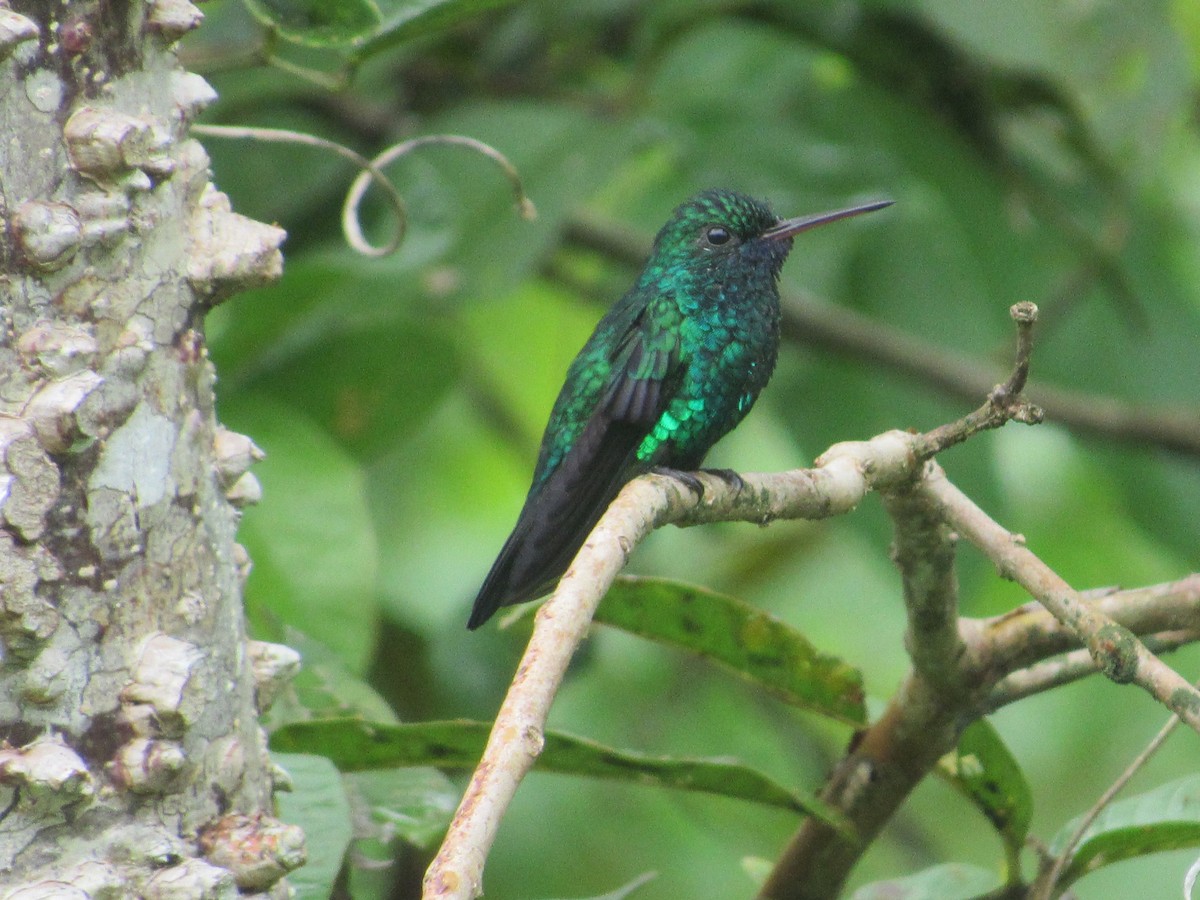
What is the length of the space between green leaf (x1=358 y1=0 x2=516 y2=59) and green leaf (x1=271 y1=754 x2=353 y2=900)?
3.23 feet

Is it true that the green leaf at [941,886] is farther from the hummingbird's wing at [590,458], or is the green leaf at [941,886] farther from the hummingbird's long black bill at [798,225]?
the hummingbird's long black bill at [798,225]

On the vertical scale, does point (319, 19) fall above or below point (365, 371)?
above

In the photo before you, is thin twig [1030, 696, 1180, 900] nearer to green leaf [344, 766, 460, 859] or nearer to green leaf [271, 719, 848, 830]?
green leaf [271, 719, 848, 830]

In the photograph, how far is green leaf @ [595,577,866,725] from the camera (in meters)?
1.92

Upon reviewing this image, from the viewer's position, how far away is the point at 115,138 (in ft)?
4.28

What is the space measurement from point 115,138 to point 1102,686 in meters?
3.93

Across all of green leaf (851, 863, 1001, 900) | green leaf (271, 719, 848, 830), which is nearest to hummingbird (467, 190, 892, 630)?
green leaf (271, 719, 848, 830)

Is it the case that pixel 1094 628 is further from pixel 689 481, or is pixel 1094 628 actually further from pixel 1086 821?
pixel 689 481

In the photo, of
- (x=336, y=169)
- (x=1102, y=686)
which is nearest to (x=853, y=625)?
(x=1102, y=686)

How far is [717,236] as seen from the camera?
3.01 meters

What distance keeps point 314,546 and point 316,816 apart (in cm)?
113

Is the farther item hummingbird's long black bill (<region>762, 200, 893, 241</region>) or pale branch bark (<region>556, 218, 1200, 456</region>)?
pale branch bark (<region>556, 218, 1200, 456</region>)

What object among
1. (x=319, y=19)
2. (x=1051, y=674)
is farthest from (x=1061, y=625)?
(x=319, y=19)

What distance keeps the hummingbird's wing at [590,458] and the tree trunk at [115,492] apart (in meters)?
0.97
